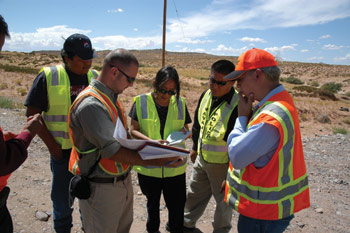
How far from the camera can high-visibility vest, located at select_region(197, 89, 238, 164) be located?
2.70 metres

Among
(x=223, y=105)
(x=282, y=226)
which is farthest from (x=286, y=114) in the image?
(x=223, y=105)

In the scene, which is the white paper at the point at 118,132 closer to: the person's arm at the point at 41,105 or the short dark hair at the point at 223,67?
the person's arm at the point at 41,105

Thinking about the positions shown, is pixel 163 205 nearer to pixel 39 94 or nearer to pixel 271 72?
pixel 39 94

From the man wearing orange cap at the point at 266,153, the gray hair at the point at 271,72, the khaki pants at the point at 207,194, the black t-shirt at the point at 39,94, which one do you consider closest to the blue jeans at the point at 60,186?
the black t-shirt at the point at 39,94

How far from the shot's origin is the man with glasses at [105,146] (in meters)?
1.70

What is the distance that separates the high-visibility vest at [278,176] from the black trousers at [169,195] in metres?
1.09

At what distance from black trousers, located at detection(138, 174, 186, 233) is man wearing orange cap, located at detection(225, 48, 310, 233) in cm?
102

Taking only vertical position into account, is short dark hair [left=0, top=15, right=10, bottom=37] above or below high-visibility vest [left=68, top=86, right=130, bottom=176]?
above

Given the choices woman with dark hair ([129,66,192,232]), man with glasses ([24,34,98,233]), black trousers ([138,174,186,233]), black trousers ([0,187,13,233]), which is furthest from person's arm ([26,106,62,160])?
black trousers ([138,174,186,233])

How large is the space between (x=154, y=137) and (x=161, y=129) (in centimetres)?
13

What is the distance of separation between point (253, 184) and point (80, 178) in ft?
4.30

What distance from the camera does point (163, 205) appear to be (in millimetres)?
3814

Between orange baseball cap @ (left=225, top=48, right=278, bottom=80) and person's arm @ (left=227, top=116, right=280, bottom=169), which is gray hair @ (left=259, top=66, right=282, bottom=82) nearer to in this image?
orange baseball cap @ (left=225, top=48, right=278, bottom=80)

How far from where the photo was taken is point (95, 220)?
6.63 ft
